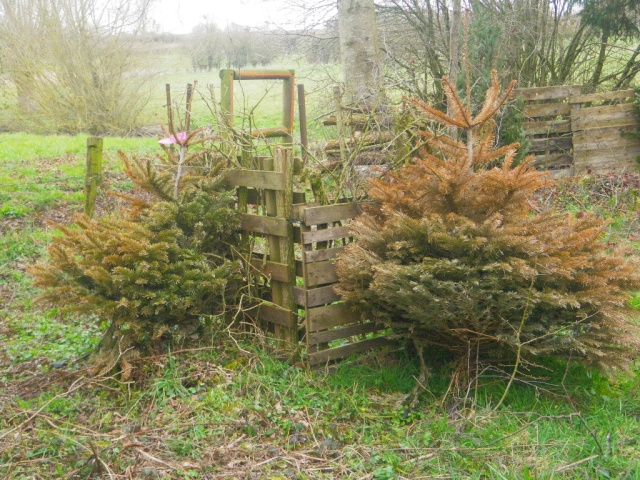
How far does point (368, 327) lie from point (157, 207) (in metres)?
1.87

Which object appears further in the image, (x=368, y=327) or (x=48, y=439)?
(x=368, y=327)

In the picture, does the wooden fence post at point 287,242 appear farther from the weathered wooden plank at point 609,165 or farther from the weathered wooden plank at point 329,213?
the weathered wooden plank at point 609,165

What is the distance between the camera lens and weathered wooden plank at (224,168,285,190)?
16.4 ft

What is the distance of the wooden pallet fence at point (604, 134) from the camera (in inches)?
417

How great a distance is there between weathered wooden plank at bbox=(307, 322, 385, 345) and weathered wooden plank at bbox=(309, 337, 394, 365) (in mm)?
79

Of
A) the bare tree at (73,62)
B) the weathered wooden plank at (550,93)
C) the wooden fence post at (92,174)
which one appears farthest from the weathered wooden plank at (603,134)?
the bare tree at (73,62)

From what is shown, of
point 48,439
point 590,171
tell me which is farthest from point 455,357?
point 590,171

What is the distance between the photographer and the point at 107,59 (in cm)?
1681

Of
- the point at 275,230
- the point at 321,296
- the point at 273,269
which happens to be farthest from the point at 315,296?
the point at 275,230

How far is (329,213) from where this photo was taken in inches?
198

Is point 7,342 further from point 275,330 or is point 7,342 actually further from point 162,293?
point 275,330

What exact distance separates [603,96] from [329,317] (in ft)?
25.5

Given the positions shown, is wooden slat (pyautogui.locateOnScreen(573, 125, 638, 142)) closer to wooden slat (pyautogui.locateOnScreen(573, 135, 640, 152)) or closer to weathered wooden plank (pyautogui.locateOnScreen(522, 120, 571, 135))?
wooden slat (pyautogui.locateOnScreen(573, 135, 640, 152))

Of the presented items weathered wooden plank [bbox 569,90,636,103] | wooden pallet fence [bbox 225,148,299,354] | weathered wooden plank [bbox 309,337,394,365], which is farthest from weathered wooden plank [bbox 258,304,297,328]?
weathered wooden plank [bbox 569,90,636,103]
